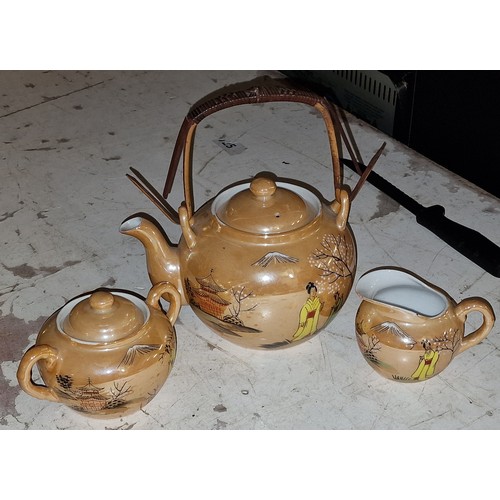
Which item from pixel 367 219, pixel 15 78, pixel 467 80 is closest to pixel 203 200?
pixel 367 219

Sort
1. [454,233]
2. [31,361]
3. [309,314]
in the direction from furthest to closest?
[454,233] < [309,314] < [31,361]

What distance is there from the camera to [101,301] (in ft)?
4.00

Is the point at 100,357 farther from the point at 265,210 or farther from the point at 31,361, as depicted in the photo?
the point at 265,210

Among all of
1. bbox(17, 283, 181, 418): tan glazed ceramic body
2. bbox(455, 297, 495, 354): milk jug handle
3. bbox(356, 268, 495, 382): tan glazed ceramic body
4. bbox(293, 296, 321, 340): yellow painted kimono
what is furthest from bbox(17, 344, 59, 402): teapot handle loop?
bbox(455, 297, 495, 354): milk jug handle

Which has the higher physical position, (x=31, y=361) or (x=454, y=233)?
(x=31, y=361)

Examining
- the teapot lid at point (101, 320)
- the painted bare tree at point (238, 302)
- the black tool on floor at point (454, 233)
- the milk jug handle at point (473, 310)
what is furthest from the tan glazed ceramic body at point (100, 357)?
→ the black tool on floor at point (454, 233)

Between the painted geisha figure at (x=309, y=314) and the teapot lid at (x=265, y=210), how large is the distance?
0.34ft

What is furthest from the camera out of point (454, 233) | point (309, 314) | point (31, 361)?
point (454, 233)

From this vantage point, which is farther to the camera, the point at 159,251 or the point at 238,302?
the point at 159,251

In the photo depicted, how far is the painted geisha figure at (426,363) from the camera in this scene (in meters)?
1.28

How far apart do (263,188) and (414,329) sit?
0.32 meters

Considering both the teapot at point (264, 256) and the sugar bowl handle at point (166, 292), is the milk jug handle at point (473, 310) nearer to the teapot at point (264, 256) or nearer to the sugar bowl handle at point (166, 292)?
the teapot at point (264, 256)

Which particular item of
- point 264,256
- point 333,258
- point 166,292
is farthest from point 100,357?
point 333,258

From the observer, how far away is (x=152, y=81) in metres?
2.39
